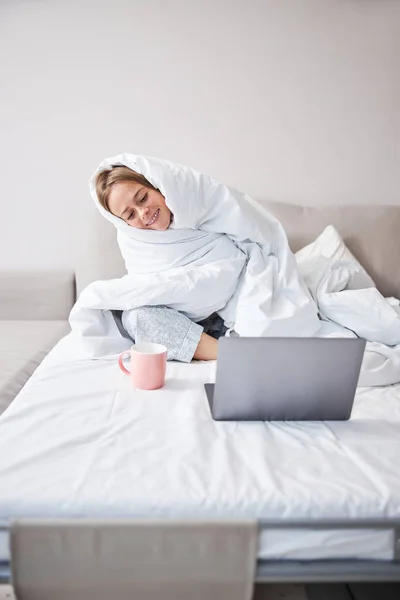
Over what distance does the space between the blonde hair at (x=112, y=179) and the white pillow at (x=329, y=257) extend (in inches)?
21.3

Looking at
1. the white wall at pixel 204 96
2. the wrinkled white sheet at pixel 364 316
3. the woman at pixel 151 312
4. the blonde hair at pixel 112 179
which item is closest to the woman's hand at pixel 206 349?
the woman at pixel 151 312

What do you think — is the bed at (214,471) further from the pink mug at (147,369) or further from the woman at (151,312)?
the woman at (151,312)

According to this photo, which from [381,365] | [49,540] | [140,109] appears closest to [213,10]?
[140,109]

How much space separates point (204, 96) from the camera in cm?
191

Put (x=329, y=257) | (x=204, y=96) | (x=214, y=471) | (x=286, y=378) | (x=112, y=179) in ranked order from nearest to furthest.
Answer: (x=214, y=471), (x=286, y=378), (x=112, y=179), (x=329, y=257), (x=204, y=96)

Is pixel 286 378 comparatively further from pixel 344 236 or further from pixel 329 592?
pixel 344 236

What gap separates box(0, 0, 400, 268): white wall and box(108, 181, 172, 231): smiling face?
2.12 feet

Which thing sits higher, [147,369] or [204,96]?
[204,96]

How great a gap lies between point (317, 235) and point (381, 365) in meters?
0.70

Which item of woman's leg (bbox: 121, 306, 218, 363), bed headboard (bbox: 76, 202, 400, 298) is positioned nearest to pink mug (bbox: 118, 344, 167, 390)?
woman's leg (bbox: 121, 306, 218, 363)

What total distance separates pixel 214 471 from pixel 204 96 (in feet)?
5.17

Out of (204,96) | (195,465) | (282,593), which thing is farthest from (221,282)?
(204,96)

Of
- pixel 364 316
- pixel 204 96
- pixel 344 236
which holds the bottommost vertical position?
pixel 364 316

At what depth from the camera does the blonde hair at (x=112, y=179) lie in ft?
4.46
